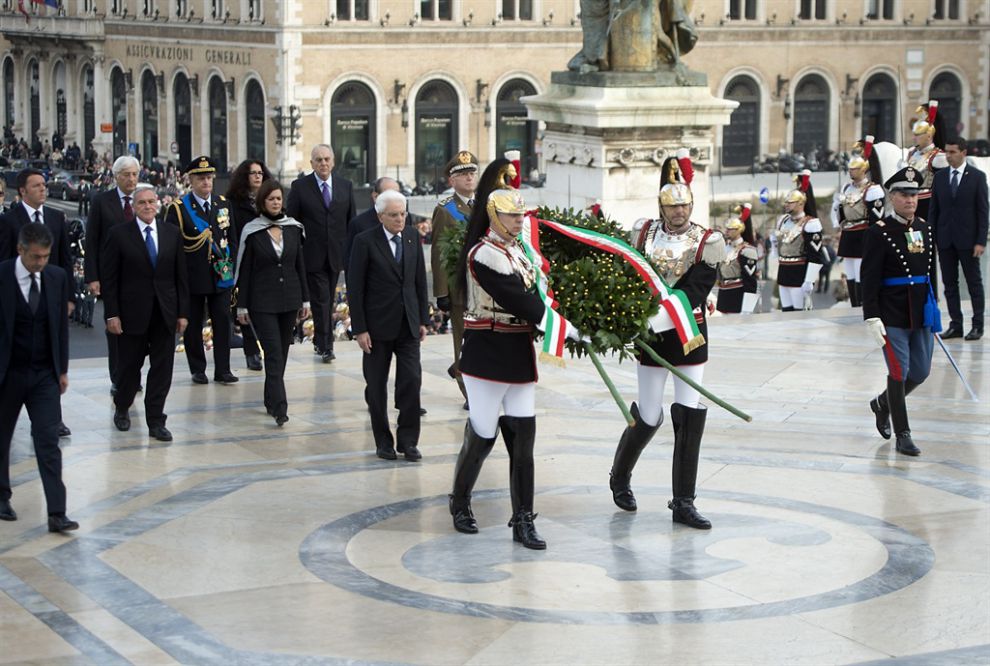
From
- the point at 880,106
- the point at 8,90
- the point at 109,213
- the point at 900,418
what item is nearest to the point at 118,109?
the point at 8,90

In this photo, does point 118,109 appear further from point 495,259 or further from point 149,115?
point 495,259

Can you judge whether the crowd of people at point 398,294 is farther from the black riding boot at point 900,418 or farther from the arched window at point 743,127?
the arched window at point 743,127

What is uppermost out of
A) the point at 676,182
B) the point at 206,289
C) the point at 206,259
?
the point at 676,182

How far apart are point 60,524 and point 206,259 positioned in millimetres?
4074

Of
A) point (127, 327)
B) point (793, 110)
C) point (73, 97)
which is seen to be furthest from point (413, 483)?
point (73, 97)

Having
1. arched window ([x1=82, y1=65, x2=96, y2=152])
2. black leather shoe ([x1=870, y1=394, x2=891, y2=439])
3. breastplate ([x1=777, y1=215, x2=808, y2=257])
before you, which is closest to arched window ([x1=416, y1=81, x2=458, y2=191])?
arched window ([x1=82, y1=65, x2=96, y2=152])

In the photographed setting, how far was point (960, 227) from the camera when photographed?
15.2 meters

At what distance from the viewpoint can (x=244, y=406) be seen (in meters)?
12.2

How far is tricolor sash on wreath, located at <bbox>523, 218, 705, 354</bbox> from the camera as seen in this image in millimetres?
8984

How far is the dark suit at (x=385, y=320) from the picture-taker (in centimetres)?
1073

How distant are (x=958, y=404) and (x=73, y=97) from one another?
5833cm

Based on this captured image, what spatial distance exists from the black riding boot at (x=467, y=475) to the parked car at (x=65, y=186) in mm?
42314

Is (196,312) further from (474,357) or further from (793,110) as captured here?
(793,110)

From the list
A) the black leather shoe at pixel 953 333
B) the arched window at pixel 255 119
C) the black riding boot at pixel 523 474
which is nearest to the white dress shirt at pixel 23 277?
the black riding boot at pixel 523 474
